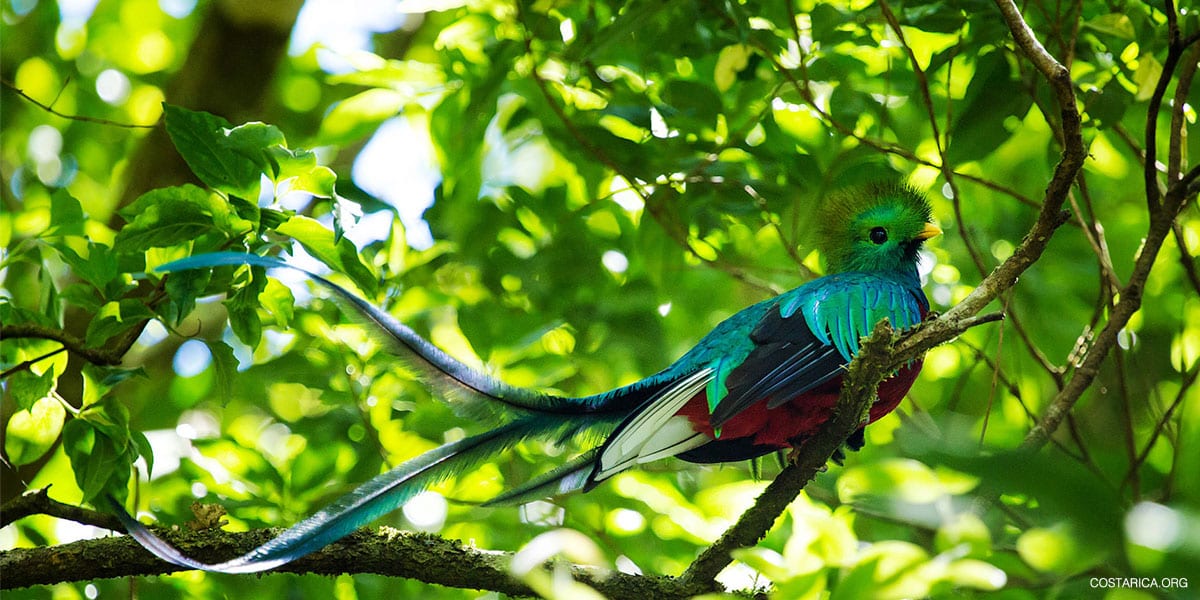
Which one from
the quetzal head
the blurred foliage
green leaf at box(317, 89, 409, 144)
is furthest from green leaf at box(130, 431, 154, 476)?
the quetzal head

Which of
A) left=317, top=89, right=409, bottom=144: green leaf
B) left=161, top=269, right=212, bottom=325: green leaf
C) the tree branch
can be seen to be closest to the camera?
left=161, top=269, right=212, bottom=325: green leaf

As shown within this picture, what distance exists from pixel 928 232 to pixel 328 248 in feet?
5.67

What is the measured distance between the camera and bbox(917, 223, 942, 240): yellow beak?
2951 millimetres

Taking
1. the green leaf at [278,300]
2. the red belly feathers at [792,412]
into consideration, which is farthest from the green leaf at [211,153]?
the red belly feathers at [792,412]

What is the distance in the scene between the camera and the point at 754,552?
1392mm

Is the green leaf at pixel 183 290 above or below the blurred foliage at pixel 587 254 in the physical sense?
below

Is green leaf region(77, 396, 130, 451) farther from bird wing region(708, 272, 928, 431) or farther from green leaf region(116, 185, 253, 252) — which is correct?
bird wing region(708, 272, 928, 431)

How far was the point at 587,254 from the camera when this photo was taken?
3.96 m

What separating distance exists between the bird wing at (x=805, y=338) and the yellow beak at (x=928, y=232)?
29 centimetres

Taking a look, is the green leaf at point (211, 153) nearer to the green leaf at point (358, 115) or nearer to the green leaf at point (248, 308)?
the green leaf at point (248, 308)

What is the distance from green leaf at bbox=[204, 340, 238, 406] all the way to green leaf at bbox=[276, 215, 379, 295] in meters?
0.37

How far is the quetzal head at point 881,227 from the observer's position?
2980 millimetres

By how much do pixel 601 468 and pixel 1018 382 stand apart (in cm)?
213

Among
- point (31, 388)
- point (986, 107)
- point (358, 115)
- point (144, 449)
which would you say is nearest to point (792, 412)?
point (986, 107)
